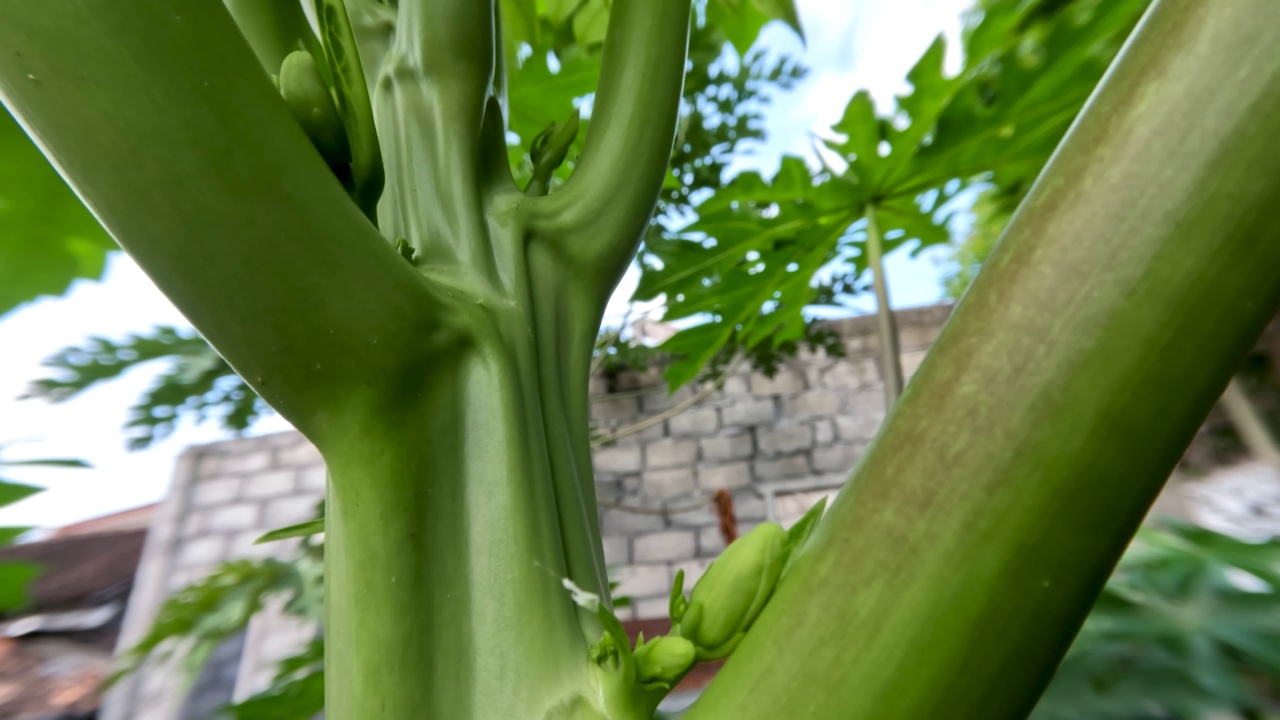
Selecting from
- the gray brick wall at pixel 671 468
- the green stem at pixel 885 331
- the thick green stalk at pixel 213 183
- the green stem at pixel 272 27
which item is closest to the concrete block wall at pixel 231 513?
the gray brick wall at pixel 671 468

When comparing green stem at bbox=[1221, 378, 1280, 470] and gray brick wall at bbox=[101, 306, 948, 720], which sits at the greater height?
gray brick wall at bbox=[101, 306, 948, 720]

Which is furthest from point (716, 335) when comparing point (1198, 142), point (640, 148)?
point (1198, 142)

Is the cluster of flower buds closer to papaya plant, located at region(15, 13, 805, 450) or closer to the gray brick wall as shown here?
papaya plant, located at region(15, 13, 805, 450)

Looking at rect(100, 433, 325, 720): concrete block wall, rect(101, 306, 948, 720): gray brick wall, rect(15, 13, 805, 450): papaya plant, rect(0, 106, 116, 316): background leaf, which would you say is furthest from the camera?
rect(101, 306, 948, 720): gray brick wall

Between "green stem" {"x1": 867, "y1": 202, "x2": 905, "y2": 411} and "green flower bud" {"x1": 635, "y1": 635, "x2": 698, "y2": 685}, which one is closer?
"green flower bud" {"x1": 635, "y1": 635, "x2": 698, "y2": 685}

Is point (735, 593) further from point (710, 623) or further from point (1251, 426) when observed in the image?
point (1251, 426)

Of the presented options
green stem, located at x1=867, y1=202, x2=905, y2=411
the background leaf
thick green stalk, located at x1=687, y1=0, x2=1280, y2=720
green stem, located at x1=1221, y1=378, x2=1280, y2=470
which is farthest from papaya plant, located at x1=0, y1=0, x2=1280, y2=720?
green stem, located at x1=1221, y1=378, x2=1280, y2=470

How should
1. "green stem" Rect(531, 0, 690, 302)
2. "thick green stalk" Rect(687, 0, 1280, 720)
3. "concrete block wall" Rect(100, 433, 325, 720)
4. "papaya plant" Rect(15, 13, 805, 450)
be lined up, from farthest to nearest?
1. "concrete block wall" Rect(100, 433, 325, 720)
2. "papaya plant" Rect(15, 13, 805, 450)
3. "green stem" Rect(531, 0, 690, 302)
4. "thick green stalk" Rect(687, 0, 1280, 720)

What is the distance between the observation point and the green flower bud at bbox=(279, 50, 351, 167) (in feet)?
0.68

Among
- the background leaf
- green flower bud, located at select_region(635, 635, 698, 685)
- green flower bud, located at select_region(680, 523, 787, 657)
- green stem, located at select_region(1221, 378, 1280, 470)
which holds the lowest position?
green flower bud, located at select_region(635, 635, 698, 685)

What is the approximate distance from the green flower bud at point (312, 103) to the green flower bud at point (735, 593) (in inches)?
6.2

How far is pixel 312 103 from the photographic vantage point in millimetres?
207

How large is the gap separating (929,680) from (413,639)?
0.12 m

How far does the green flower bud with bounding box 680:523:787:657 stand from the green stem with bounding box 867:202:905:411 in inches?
19.2
